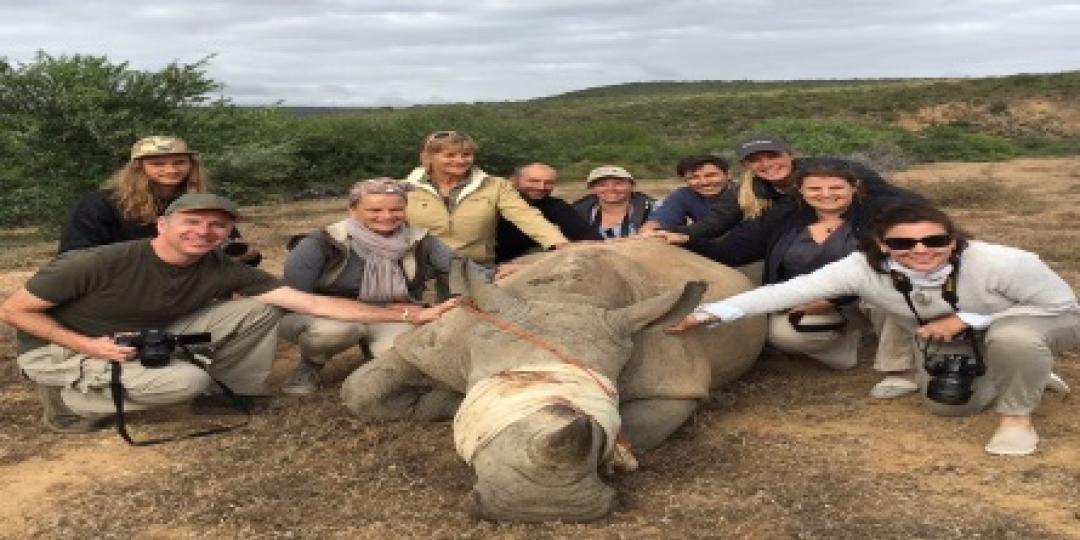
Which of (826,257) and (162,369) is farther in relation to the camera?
(826,257)

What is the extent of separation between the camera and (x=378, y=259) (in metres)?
6.42

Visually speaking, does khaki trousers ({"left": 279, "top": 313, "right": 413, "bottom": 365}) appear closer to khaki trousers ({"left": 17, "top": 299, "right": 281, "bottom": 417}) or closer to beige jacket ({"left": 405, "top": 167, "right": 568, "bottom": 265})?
khaki trousers ({"left": 17, "top": 299, "right": 281, "bottom": 417})

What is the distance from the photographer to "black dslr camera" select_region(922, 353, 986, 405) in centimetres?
532

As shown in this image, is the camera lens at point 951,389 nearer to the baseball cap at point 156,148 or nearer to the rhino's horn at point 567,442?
the rhino's horn at point 567,442

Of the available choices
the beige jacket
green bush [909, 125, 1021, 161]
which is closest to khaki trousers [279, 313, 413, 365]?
the beige jacket

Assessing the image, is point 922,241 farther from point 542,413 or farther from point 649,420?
point 542,413

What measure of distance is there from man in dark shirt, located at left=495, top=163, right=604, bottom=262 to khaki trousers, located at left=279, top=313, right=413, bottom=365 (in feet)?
4.74

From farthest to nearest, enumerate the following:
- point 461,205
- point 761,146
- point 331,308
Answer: point 461,205
point 761,146
point 331,308

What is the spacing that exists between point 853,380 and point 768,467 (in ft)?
6.35

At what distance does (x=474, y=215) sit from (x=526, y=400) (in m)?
3.80

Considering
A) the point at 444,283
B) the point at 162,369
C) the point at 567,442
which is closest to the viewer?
the point at 567,442

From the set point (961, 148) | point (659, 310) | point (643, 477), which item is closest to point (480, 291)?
point (659, 310)

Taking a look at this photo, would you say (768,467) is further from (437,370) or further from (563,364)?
(437,370)

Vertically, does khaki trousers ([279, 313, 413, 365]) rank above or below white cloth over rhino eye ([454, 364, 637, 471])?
below
